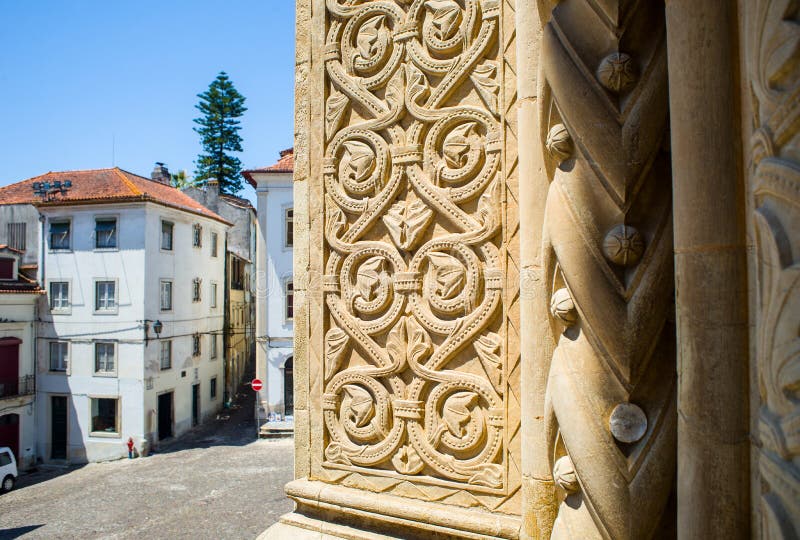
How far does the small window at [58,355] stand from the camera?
20719 mm

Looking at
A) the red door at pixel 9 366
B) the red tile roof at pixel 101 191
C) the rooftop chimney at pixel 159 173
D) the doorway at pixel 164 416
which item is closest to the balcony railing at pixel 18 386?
the red door at pixel 9 366

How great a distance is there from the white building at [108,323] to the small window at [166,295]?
1.6 inches

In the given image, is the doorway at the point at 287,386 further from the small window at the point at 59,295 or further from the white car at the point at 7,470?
the white car at the point at 7,470

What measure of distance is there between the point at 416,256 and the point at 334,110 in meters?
0.84

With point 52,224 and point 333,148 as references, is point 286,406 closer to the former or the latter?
point 52,224

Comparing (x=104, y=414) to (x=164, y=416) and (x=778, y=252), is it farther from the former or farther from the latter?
(x=778, y=252)

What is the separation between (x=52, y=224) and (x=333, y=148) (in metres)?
23.2

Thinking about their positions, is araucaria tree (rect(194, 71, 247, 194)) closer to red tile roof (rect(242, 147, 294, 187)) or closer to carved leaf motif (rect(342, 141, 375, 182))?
red tile roof (rect(242, 147, 294, 187))

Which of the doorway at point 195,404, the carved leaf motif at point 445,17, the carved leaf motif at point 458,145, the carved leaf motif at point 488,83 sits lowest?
the doorway at point 195,404

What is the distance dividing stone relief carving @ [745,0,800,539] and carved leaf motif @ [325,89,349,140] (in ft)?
6.06

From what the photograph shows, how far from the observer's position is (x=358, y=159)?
2.49 meters

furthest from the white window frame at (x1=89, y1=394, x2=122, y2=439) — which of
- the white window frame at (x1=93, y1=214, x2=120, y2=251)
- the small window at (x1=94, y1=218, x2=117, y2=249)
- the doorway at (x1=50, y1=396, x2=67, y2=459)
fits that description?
the small window at (x1=94, y1=218, x2=117, y2=249)

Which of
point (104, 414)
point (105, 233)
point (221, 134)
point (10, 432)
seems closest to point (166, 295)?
point (105, 233)

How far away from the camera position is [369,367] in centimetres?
242
